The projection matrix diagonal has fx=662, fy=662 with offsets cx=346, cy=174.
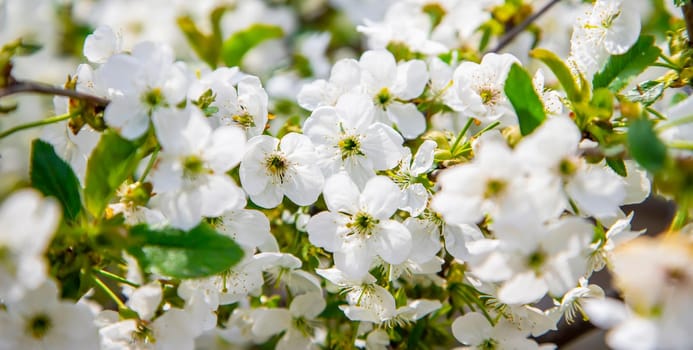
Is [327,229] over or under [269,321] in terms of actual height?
over

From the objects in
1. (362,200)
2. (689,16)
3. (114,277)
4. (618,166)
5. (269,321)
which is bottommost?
(269,321)

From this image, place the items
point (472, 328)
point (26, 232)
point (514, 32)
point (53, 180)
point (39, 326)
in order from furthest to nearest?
point (514, 32), point (472, 328), point (53, 180), point (39, 326), point (26, 232)

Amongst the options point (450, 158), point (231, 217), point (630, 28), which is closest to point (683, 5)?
point (630, 28)

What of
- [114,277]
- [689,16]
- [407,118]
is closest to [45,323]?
[114,277]

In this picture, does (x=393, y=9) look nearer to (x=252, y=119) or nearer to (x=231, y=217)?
(x=252, y=119)

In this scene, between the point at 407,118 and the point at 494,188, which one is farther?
the point at 407,118

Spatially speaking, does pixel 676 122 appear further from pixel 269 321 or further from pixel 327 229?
pixel 269 321

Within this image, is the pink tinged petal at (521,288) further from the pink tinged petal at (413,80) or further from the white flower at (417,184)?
the pink tinged petal at (413,80)

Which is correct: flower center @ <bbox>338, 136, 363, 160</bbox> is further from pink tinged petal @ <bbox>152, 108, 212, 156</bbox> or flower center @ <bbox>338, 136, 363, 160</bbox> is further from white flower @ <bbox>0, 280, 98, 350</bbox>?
white flower @ <bbox>0, 280, 98, 350</bbox>

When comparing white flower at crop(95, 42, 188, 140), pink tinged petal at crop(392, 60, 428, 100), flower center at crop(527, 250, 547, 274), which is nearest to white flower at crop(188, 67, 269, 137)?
white flower at crop(95, 42, 188, 140)
